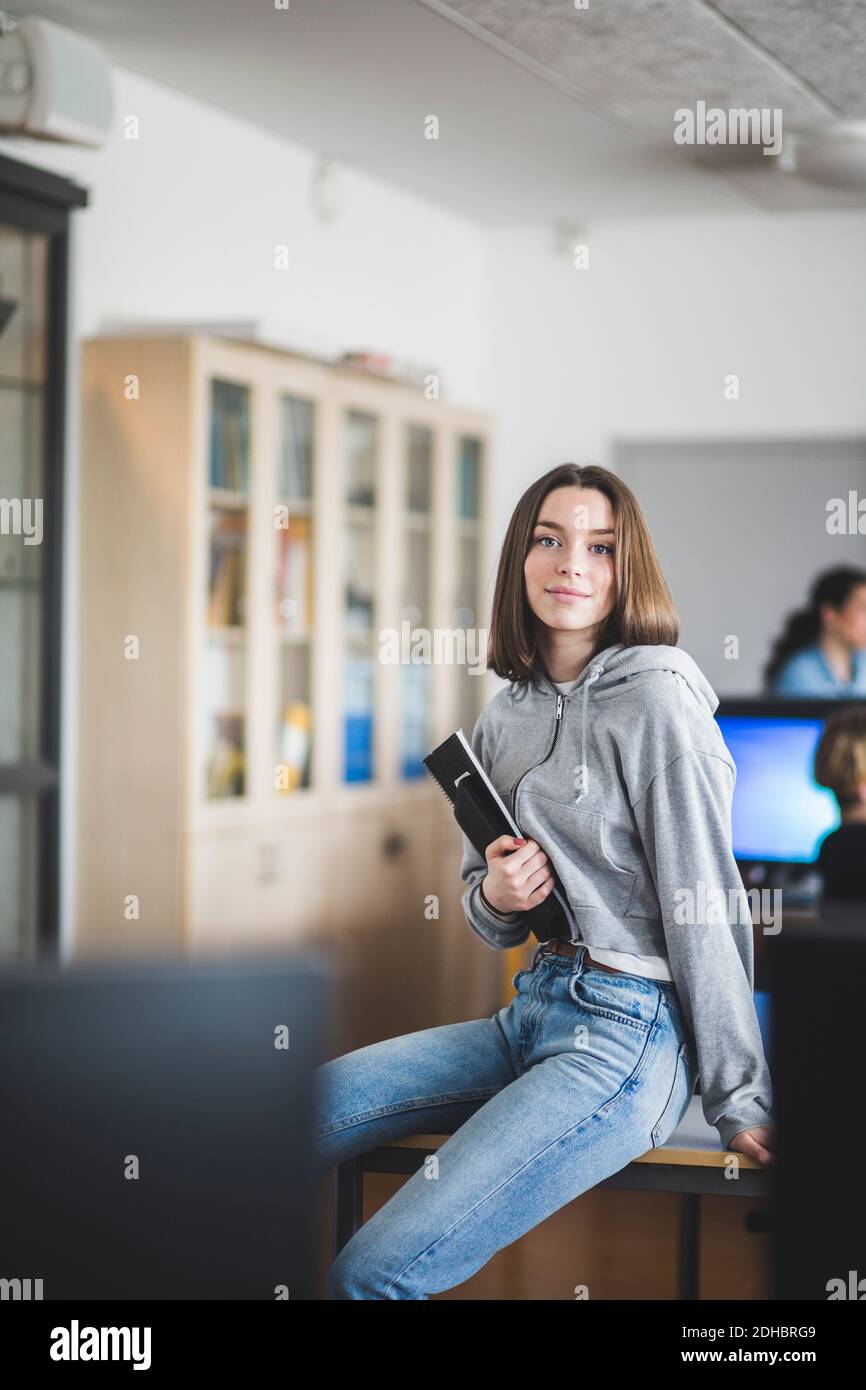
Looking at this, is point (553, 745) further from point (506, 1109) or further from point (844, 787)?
point (844, 787)

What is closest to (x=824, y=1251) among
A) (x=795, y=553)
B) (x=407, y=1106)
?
(x=407, y=1106)

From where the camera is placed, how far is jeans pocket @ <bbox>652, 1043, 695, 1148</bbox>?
1562 mm

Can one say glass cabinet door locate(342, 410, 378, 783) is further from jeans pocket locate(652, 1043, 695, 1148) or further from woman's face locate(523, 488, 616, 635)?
jeans pocket locate(652, 1043, 695, 1148)

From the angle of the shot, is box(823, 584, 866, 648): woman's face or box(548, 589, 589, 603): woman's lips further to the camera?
box(823, 584, 866, 648): woman's face

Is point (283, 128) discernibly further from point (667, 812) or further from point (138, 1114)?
point (138, 1114)

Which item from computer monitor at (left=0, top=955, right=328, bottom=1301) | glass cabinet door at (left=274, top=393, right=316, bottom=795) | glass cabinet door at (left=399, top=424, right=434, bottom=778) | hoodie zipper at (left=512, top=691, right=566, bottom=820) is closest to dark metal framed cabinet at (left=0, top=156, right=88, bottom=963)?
glass cabinet door at (left=274, top=393, right=316, bottom=795)

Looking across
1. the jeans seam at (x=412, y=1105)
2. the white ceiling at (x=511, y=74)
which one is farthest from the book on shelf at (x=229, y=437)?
the jeans seam at (x=412, y=1105)

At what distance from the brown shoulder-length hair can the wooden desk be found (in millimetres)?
532

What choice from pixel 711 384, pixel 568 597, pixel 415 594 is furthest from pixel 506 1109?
pixel 711 384

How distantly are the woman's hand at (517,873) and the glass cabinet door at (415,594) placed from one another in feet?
Answer: 9.80

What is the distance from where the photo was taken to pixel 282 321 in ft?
14.6

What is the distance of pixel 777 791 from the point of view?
10.6 ft

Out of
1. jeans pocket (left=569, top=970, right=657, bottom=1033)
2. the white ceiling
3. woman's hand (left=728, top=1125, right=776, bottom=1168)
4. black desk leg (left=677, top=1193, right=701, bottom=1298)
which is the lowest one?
black desk leg (left=677, top=1193, right=701, bottom=1298)

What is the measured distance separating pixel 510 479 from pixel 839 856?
3.14 m
